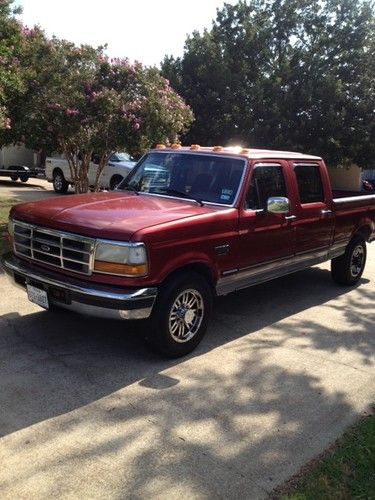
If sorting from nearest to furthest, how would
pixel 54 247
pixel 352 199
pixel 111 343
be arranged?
1. pixel 54 247
2. pixel 111 343
3. pixel 352 199

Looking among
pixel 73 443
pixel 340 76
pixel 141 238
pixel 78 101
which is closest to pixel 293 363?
pixel 141 238

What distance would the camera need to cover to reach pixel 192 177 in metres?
5.56

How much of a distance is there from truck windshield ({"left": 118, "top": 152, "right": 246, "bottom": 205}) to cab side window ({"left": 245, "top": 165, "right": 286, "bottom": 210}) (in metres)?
0.20

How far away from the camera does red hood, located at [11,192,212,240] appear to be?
425 cm

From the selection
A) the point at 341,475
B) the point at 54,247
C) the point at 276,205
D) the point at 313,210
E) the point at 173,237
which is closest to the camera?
the point at 341,475

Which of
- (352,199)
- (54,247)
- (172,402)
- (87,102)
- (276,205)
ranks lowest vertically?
(172,402)

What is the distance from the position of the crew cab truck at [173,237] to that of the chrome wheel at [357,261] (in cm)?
131

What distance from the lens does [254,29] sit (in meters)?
23.3

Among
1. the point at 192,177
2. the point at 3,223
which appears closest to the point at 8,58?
the point at 3,223

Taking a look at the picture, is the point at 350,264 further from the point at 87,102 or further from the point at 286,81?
the point at 286,81

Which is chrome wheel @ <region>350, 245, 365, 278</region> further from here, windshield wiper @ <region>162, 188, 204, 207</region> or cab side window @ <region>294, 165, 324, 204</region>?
windshield wiper @ <region>162, 188, 204, 207</region>

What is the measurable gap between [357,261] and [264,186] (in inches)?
117

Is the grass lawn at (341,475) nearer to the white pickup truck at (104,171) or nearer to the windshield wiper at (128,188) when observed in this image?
the windshield wiper at (128,188)

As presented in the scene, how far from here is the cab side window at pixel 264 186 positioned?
17.8 feet
